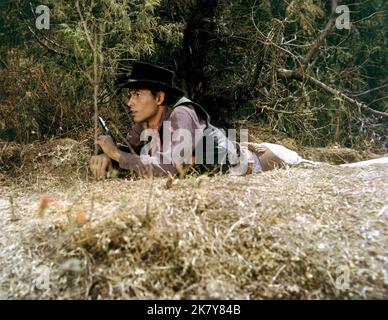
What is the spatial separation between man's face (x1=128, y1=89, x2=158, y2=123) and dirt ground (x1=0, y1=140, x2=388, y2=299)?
1205mm

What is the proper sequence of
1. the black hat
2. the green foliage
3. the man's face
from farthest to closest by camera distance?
the green foliage, the man's face, the black hat

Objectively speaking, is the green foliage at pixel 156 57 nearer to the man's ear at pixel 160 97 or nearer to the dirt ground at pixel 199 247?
the man's ear at pixel 160 97

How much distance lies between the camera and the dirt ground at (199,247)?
1.86m

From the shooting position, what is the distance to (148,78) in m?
3.70

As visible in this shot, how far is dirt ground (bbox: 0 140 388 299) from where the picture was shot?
186 centimetres

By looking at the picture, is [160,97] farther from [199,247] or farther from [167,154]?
[199,247]

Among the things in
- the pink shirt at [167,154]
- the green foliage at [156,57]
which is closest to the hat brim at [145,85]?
the pink shirt at [167,154]

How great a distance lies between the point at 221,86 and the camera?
5.25 m

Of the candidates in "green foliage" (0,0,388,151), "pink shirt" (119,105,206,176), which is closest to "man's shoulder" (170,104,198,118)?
"pink shirt" (119,105,206,176)

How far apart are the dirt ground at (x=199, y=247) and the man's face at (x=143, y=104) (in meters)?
1.20

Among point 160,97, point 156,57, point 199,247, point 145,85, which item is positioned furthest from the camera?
point 156,57

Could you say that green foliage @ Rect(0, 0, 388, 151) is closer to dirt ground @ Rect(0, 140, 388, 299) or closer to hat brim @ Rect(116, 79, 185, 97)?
hat brim @ Rect(116, 79, 185, 97)

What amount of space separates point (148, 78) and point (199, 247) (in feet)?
6.60

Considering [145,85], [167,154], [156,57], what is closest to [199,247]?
[167,154]
